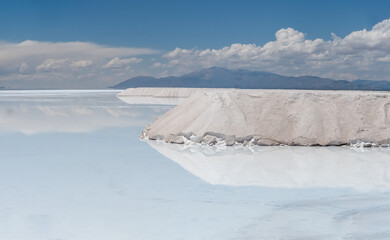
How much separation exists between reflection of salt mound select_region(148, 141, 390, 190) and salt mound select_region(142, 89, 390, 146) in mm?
750

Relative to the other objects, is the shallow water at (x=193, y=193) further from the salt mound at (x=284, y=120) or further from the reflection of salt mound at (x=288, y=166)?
the salt mound at (x=284, y=120)

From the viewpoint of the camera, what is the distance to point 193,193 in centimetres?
748

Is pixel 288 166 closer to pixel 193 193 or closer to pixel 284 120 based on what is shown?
pixel 193 193

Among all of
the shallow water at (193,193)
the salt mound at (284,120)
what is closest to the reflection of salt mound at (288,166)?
the shallow water at (193,193)

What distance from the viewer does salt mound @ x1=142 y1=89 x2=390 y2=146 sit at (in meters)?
14.1

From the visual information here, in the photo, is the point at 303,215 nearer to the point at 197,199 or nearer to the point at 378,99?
the point at 197,199

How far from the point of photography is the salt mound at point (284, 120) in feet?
46.2

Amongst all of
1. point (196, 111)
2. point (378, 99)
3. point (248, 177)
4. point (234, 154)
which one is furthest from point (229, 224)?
point (378, 99)

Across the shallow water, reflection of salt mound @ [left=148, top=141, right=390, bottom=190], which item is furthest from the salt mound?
the shallow water

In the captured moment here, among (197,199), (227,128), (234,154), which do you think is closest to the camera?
(197,199)

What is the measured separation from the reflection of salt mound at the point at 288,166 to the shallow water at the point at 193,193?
22 mm

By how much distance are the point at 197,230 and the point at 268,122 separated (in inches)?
362

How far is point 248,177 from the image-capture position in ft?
29.1

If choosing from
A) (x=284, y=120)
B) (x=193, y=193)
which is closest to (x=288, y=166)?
(x=193, y=193)
